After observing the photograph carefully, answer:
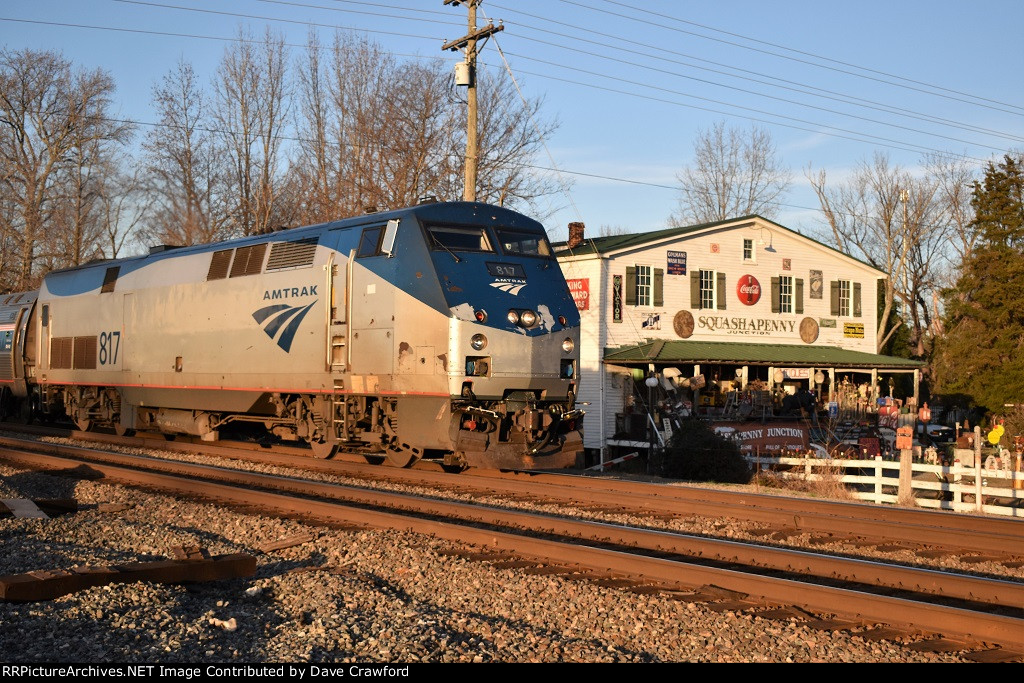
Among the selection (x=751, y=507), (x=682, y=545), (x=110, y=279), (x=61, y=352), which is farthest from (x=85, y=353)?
(x=682, y=545)

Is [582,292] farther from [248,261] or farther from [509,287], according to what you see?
[509,287]

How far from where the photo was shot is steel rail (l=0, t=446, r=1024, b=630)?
7.21m

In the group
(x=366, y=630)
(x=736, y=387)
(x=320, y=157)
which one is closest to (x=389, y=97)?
(x=320, y=157)

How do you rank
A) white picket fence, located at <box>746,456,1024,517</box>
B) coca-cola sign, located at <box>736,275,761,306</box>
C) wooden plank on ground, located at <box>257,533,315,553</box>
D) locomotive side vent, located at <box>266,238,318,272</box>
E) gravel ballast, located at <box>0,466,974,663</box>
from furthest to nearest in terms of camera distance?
coca-cola sign, located at <box>736,275,761,306</box>
locomotive side vent, located at <box>266,238,318,272</box>
white picket fence, located at <box>746,456,1024,517</box>
wooden plank on ground, located at <box>257,533,315,553</box>
gravel ballast, located at <box>0,466,974,663</box>

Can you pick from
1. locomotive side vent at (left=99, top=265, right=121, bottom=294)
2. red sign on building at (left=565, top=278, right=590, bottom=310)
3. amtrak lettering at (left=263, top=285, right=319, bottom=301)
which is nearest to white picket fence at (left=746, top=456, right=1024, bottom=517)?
amtrak lettering at (left=263, top=285, right=319, bottom=301)

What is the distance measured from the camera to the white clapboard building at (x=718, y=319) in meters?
29.0

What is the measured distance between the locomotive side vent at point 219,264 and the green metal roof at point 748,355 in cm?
1433

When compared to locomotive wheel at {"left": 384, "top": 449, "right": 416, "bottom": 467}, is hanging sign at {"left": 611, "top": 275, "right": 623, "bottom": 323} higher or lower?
higher

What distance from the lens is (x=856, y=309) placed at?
3550 cm

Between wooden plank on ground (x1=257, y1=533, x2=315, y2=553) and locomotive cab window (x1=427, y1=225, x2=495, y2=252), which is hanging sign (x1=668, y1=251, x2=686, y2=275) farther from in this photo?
wooden plank on ground (x1=257, y1=533, x2=315, y2=553)

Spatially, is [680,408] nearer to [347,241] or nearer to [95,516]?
[347,241]

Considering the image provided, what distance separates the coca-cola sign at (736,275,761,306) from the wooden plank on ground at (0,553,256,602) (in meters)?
26.8

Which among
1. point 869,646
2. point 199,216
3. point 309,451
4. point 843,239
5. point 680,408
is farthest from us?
point 843,239

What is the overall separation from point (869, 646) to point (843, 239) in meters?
60.9
